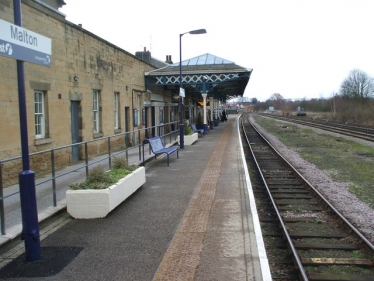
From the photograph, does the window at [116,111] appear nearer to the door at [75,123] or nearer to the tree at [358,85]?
the door at [75,123]

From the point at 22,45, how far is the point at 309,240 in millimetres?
5138

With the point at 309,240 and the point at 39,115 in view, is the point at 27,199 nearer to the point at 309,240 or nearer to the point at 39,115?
the point at 309,240

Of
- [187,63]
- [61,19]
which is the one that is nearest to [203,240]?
[61,19]

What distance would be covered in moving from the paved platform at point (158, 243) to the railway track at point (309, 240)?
480 mm

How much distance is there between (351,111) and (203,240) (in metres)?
55.0

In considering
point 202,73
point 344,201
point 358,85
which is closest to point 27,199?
point 344,201

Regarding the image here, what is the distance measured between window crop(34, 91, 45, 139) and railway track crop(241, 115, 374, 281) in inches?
258

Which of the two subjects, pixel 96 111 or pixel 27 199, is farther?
pixel 96 111

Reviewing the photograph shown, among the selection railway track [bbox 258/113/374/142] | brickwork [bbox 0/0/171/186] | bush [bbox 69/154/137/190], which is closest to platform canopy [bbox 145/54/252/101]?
brickwork [bbox 0/0/171/186]

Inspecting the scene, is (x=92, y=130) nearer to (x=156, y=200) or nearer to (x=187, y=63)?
(x=156, y=200)

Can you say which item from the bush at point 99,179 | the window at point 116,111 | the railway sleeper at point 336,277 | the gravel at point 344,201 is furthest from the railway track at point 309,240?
the window at point 116,111

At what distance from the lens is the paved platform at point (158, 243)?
432 cm

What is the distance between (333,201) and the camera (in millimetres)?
8727

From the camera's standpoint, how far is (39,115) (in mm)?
11109
